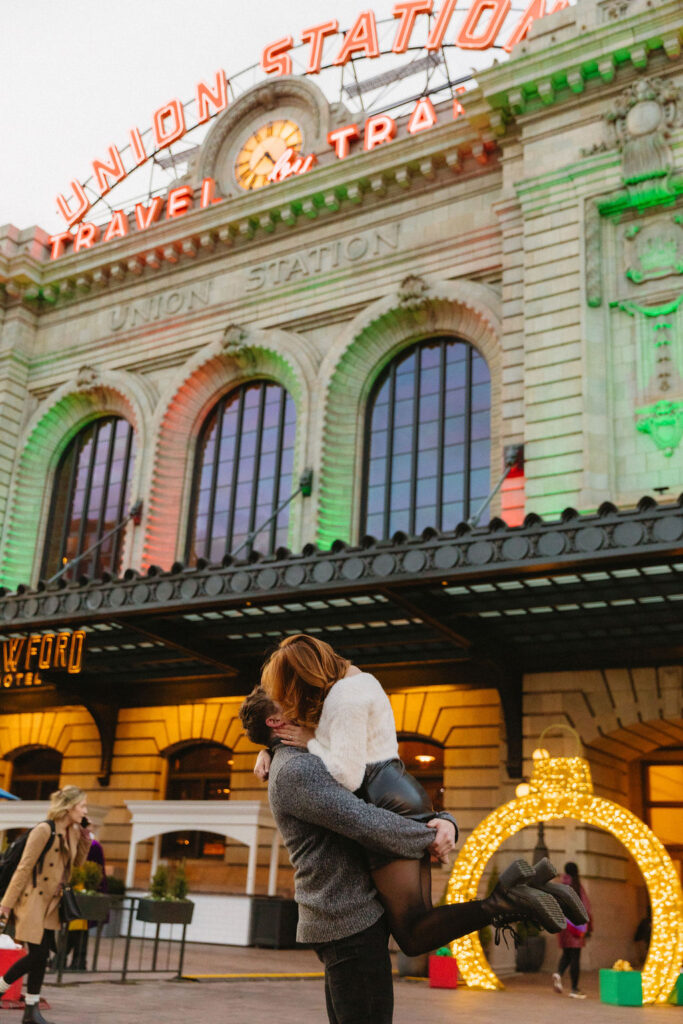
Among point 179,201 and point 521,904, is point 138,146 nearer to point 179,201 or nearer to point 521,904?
point 179,201

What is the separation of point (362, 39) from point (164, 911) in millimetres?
24188

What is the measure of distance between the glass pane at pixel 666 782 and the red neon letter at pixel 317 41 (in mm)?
20819

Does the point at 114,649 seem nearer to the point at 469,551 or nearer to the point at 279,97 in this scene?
the point at 469,551

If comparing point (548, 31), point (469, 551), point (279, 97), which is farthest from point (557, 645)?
point (279, 97)

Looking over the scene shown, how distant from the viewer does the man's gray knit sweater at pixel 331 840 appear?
11.4ft

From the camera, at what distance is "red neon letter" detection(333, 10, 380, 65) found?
2831cm

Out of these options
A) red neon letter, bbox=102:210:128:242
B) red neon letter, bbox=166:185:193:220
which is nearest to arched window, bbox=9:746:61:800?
red neon letter, bbox=102:210:128:242

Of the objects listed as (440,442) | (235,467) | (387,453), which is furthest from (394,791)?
(235,467)

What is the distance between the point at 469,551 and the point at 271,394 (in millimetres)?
12160

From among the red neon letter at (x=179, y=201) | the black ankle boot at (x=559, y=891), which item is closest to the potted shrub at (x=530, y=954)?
the black ankle boot at (x=559, y=891)

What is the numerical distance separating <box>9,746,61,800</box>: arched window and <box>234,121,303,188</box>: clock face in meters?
16.4

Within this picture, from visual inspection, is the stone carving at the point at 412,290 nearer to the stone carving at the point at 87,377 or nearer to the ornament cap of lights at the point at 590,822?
the stone carving at the point at 87,377

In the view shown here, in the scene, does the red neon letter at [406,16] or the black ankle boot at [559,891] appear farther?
the red neon letter at [406,16]

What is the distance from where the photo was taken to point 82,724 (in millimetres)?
25188
